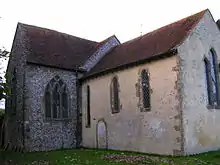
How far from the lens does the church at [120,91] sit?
15.5 m

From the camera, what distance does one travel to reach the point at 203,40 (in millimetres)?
17172

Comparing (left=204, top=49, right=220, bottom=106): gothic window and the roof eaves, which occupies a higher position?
the roof eaves

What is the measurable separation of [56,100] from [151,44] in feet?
27.2

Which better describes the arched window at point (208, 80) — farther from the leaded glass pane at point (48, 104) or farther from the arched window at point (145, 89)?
the leaded glass pane at point (48, 104)

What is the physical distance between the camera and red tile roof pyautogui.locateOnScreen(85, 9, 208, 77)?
1686 centimetres

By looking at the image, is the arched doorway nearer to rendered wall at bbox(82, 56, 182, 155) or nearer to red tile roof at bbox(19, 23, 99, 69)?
rendered wall at bbox(82, 56, 182, 155)

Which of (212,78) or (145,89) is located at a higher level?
(212,78)

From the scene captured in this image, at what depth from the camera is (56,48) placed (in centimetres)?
2366

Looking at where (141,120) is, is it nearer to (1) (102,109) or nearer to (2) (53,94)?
(1) (102,109)

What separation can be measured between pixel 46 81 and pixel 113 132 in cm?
626

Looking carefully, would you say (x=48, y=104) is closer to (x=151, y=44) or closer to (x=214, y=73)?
(x=151, y=44)

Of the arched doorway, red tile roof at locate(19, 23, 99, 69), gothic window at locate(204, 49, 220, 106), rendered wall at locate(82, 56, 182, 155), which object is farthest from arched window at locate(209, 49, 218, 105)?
red tile roof at locate(19, 23, 99, 69)

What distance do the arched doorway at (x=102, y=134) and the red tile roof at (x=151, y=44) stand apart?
3865mm

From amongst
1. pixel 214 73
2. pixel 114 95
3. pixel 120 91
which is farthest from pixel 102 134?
pixel 214 73
